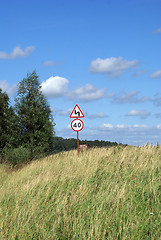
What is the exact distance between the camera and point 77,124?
1609 centimetres

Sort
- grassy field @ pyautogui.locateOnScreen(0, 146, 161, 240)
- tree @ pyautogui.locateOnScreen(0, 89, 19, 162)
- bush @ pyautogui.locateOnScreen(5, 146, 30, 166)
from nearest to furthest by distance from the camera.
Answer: grassy field @ pyautogui.locateOnScreen(0, 146, 161, 240), bush @ pyautogui.locateOnScreen(5, 146, 30, 166), tree @ pyautogui.locateOnScreen(0, 89, 19, 162)

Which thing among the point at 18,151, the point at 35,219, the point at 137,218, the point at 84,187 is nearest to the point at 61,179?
the point at 84,187

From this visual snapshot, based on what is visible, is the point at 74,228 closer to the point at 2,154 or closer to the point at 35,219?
the point at 35,219

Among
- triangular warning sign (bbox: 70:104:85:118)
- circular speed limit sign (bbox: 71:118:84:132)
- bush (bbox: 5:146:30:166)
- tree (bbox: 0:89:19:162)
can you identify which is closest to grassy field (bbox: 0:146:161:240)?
circular speed limit sign (bbox: 71:118:84:132)

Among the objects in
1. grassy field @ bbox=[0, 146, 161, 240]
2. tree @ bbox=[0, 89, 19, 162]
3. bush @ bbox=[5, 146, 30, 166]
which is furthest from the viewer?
tree @ bbox=[0, 89, 19, 162]

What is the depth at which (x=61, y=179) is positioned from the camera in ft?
28.7

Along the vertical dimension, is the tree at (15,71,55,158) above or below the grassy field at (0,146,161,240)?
above

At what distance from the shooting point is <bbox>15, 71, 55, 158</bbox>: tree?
21.0m

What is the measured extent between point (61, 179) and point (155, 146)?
7255mm

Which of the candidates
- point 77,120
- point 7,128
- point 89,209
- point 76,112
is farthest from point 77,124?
point 89,209

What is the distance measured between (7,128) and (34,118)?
7.56 ft

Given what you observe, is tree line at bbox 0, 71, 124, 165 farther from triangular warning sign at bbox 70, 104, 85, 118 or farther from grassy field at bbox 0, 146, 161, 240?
grassy field at bbox 0, 146, 161, 240

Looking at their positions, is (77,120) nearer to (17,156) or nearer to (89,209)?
(17,156)

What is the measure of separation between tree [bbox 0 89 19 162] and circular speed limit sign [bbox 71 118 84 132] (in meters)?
6.85
